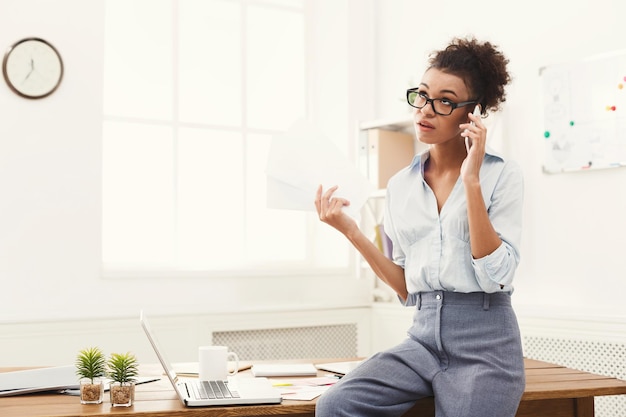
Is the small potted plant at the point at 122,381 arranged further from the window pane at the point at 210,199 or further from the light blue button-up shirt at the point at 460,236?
the window pane at the point at 210,199

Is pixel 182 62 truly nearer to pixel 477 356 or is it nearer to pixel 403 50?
pixel 403 50

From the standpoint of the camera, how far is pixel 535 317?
3.11m

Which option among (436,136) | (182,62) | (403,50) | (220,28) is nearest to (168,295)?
(182,62)

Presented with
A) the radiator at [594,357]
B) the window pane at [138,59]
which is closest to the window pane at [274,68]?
the window pane at [138,59]

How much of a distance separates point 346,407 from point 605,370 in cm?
161

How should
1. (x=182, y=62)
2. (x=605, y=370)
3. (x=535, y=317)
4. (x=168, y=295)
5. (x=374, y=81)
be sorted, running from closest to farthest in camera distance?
(x=605, y=370), (x=535, y=317), (x=168, y=295), (x=182, y=62), (x=374, y=81)

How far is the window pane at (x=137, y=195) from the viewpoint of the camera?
3.61 metres

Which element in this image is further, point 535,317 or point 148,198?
point 148,198

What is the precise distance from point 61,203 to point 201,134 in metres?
0.86

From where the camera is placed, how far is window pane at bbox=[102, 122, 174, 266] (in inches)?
142

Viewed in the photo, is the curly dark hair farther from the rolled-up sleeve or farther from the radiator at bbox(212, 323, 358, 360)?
the radiator at bbox(212, 323, 358, 360)

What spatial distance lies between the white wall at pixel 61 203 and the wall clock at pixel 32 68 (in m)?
0.04

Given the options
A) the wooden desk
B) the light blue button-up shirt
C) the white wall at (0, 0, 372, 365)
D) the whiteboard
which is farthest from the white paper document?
the white wall at (0, 0, 372, 365)

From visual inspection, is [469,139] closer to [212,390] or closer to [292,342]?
[212,390]
